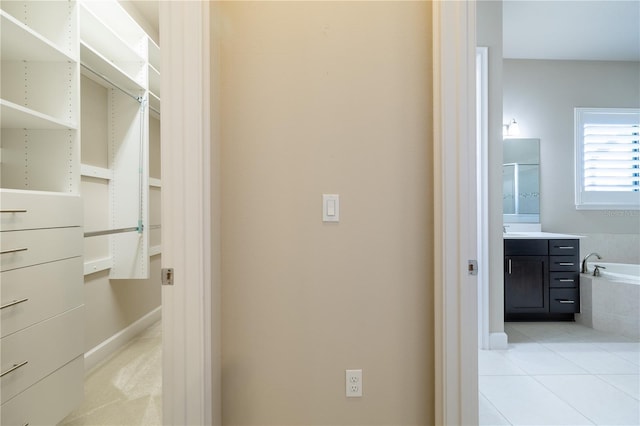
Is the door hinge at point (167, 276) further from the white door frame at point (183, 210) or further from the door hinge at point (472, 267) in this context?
the door hinge at point (472, 267)

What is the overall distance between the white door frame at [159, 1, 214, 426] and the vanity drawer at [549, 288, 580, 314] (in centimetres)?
A: 347

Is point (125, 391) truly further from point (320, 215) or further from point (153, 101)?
point (153, 101)

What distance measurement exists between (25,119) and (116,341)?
1.84m

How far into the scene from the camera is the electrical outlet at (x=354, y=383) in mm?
1311

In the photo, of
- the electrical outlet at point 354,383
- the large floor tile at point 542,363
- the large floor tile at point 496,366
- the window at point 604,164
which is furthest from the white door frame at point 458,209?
the window at point 604,164

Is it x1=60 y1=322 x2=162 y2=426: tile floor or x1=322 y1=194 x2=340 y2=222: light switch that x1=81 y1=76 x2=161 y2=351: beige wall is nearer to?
x1=60 y1=322 x2=162 y2=426: tile floor

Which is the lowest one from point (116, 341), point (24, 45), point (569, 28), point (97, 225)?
point (116, 341)

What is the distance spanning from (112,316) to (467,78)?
9.56ft

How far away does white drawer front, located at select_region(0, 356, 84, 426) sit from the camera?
126cm

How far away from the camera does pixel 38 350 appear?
138cm

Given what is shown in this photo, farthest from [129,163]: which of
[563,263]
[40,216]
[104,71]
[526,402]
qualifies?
[563,263]

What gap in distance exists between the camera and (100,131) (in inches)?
97.8

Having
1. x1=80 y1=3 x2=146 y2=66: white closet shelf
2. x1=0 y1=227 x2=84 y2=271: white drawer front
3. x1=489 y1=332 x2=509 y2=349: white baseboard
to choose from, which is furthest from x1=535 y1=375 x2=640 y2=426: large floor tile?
x1=80 y1=3 x2=146 y2=66: white closet shelf

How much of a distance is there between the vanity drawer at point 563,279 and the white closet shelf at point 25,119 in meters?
4.08
